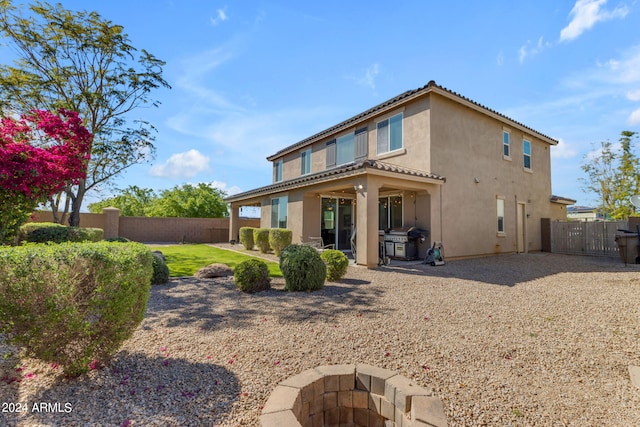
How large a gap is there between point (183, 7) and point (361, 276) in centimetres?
909

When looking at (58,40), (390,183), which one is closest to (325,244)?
(390,183)

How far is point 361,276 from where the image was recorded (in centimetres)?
884

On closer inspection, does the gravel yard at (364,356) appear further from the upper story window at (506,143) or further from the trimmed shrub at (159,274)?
the upper story window at (506,143)

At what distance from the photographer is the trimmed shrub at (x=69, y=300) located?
96.3 inches

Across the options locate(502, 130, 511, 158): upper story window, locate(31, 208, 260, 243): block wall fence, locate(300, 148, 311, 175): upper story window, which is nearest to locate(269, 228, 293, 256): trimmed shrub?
locate(300, 148, 311, 175): upper story window

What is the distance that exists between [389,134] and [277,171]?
11.1 metres

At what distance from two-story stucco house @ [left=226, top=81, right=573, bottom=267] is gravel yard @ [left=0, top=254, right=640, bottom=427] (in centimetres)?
513

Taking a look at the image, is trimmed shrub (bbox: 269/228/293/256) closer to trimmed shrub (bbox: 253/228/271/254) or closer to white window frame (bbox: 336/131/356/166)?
trimmed shrub (bbox: 253/228/271/254)

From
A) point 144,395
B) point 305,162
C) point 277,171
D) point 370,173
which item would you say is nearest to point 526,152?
point 370,173

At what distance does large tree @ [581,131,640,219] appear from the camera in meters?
21.4

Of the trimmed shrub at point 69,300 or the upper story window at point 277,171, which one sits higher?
the upper story window at point 277,171

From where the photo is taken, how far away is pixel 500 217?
584 inches

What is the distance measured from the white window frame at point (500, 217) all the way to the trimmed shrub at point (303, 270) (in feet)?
37.3

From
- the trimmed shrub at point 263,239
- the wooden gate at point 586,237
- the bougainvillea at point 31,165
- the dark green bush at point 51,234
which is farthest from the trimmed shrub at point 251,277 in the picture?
the wooden gate at point 586,237
